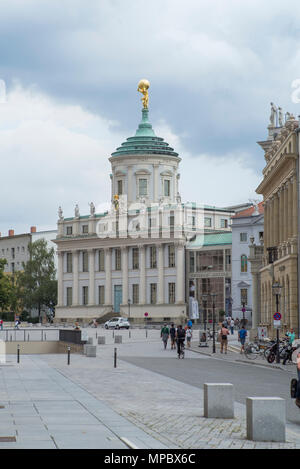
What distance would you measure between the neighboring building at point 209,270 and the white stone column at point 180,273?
1170mm

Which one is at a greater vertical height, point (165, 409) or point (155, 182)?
point (155, 182)

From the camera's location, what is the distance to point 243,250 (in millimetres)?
122688

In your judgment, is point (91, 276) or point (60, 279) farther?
point (60, 279)

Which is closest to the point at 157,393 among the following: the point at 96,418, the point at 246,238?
the point at 96,418

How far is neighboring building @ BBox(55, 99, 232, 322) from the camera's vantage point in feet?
450

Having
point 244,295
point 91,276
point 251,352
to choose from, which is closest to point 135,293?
point 91,276

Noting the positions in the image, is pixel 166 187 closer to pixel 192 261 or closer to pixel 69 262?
pixel 192 261

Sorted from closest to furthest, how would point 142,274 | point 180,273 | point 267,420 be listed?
1. point 267,420
2. point 180,273
3. point 142,274

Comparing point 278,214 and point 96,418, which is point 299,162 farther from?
point 96,418

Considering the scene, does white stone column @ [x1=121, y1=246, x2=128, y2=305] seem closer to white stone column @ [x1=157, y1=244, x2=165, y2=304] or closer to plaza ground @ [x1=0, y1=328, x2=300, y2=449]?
white stone column @ [x1=157, y1=244, x2=165, y2=304]

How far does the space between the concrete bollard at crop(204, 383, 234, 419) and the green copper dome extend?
127 meters

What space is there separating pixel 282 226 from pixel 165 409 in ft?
138

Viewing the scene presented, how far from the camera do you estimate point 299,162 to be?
2110 inches
